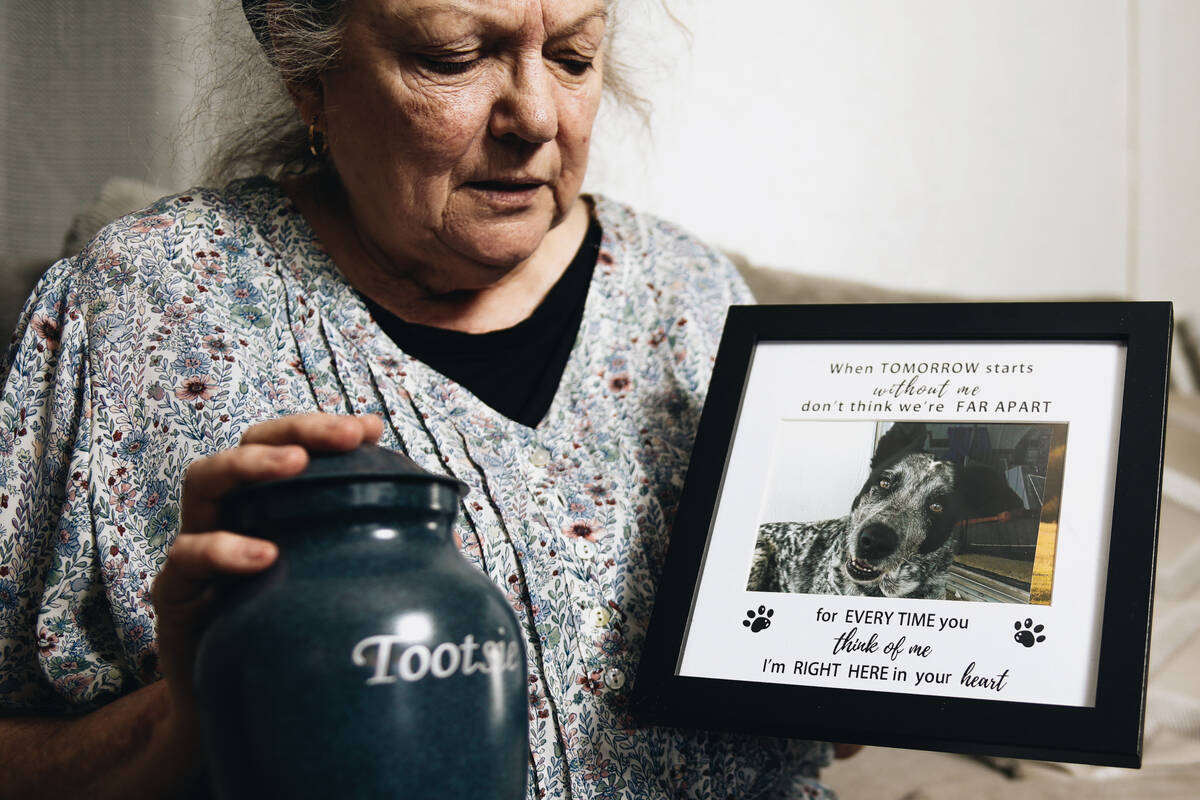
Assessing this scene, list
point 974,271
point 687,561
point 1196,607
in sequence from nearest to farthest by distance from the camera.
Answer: point 687,561, point 1196,607, point 974,271

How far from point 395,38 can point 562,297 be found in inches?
13.5

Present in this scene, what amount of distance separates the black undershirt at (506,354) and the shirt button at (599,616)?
22 cm

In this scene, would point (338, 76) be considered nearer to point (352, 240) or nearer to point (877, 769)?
point (352, 240)

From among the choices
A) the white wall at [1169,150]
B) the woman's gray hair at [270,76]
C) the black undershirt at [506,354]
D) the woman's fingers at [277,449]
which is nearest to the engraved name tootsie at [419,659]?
the woman's fingers at [277,449]

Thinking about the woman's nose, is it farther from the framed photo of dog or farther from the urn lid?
the urn lid

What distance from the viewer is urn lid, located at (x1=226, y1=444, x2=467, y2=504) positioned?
0.52 metres

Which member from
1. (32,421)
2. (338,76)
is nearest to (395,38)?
(338,76)

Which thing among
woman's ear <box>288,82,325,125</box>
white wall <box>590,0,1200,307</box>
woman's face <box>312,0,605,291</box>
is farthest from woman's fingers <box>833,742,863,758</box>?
white wall <box>590,0,1200,307</box>

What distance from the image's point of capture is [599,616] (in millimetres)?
989

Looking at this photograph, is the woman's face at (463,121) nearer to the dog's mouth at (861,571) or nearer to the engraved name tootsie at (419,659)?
the dog's mouth at (861,571)

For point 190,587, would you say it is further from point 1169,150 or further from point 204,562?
point 1169,150

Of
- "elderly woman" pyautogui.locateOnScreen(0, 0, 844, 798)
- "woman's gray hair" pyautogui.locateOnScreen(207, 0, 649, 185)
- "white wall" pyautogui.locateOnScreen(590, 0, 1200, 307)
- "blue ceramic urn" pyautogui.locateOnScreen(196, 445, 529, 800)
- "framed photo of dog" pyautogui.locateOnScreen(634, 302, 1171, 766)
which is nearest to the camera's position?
"blue ceramic urn" pyautogui.locateOnScreen(196, 445, 529, 800)

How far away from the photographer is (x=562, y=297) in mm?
1209

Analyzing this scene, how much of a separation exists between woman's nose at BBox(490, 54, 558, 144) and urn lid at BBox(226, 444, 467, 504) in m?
0.52
